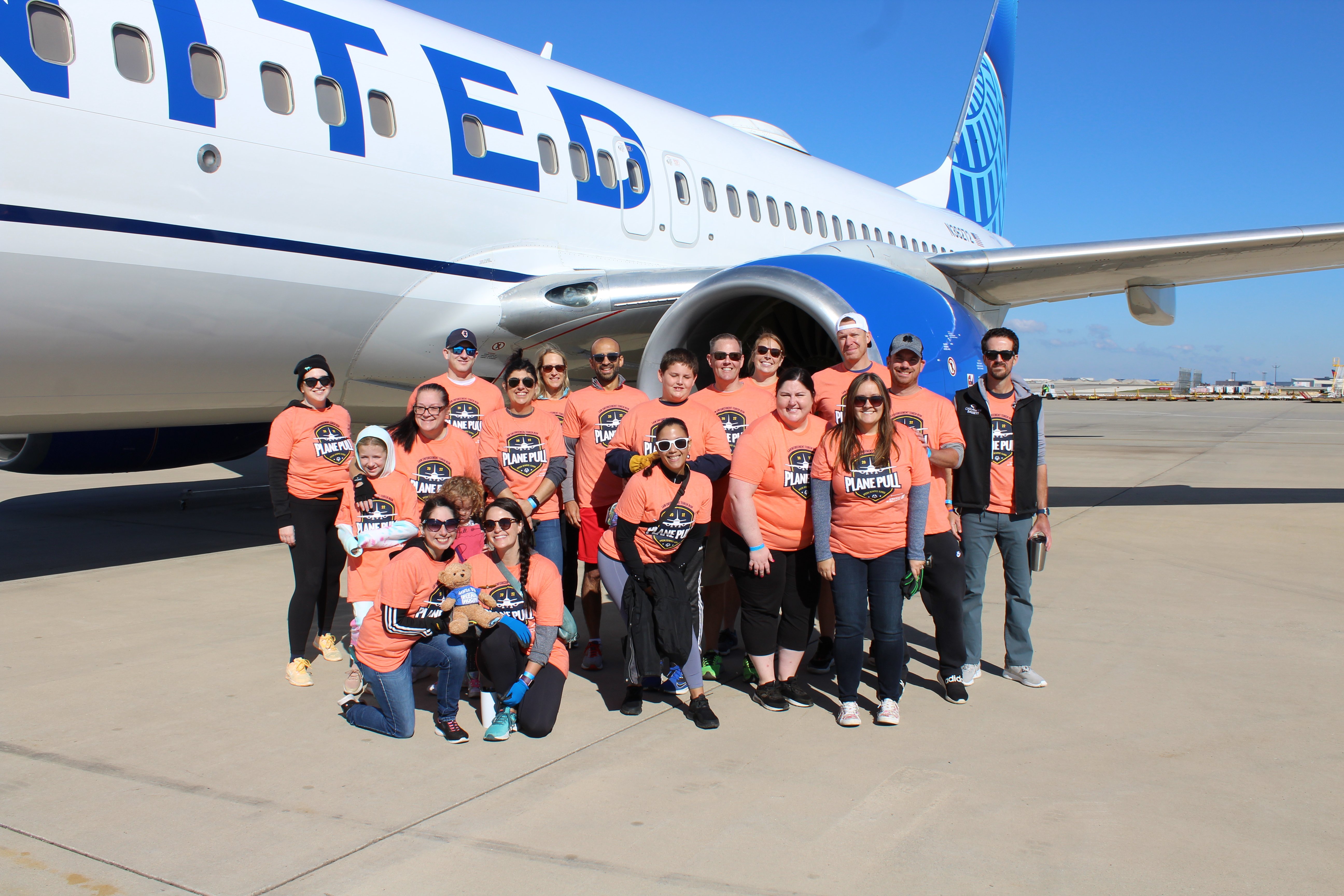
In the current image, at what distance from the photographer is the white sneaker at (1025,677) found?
4020 millimetres

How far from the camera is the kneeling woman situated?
345 cm

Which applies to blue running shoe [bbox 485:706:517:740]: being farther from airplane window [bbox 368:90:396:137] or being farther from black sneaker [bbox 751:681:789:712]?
airplane window [bbox 368:90:396:137]

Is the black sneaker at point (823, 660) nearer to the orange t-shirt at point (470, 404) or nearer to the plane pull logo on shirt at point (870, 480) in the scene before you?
the plane pull logo on shirt at point (870, 480)

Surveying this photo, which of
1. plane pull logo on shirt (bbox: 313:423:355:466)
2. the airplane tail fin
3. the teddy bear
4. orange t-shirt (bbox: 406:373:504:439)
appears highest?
the airplane tail fin

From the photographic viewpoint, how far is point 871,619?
3.64 meters

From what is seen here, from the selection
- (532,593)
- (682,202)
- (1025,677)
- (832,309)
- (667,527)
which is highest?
(682,202)

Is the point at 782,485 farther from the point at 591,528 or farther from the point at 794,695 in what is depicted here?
the point at 591,528

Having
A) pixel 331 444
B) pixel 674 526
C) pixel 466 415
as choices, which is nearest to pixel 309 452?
pixel 331 444

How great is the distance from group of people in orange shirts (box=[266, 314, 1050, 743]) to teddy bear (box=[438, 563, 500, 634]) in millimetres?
18

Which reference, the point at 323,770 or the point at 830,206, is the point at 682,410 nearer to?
the point at 323,770

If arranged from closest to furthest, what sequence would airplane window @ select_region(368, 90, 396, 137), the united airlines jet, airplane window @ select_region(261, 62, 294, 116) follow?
the united airlines jet, airplane window @ select_region(261, 62, 294, 116), airplane window @ select_region(368, 90, 396, 137)

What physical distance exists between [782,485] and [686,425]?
1.55 ft

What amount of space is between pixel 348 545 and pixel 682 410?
145 centimetres

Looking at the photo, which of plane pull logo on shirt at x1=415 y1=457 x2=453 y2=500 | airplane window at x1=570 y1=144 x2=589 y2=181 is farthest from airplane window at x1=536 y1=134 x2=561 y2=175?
plane pull logo on shirt at x1=415 y1=457 x2=453 y2=500
